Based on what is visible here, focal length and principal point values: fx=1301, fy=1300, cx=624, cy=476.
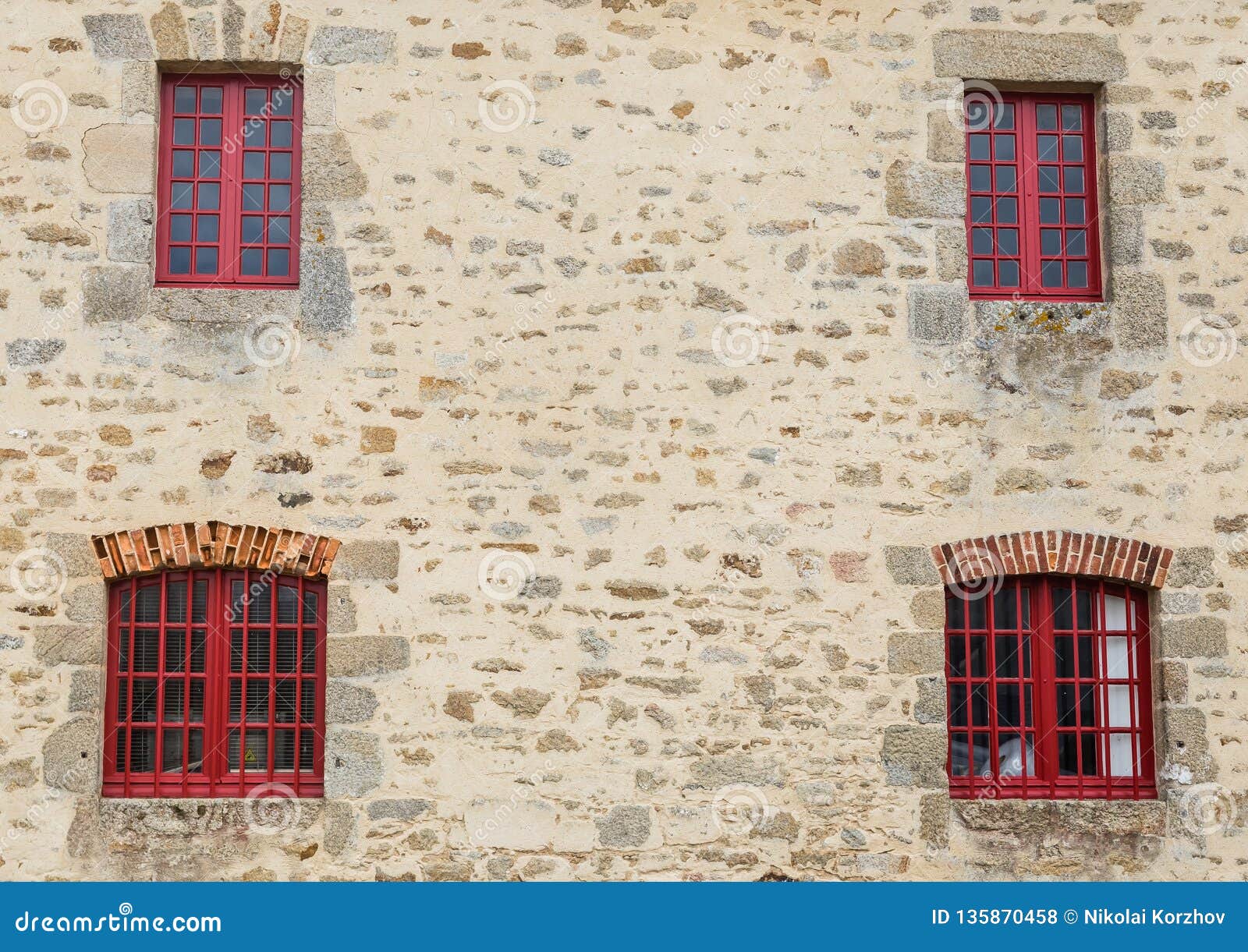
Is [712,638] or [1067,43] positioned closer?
[712,638]

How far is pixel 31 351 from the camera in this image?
6.14 m

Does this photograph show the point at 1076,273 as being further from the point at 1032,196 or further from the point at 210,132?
the point at 210,132

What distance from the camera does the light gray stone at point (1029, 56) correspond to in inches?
258

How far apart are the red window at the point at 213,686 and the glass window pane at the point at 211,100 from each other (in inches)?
90.5

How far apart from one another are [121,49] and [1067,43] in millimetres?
4695

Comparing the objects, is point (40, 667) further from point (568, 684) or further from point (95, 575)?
point (568, 684)

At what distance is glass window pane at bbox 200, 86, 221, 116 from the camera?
6.48m

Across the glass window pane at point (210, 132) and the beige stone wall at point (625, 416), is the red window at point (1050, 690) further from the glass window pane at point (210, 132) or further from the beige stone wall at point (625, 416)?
the glass window pane at point (210, 132)

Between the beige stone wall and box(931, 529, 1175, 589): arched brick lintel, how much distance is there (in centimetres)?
8

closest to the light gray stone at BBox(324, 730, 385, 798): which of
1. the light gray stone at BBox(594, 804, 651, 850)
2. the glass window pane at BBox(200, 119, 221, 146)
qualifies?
the light gray stone at BBox(594, 804, 651, 850)

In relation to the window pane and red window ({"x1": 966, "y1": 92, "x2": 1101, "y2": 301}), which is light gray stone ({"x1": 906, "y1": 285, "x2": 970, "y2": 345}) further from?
the window pane

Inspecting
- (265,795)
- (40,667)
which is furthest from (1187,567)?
(40,667)

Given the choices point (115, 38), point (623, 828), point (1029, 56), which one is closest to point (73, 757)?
point (623, 828)

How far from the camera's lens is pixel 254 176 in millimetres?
6465
